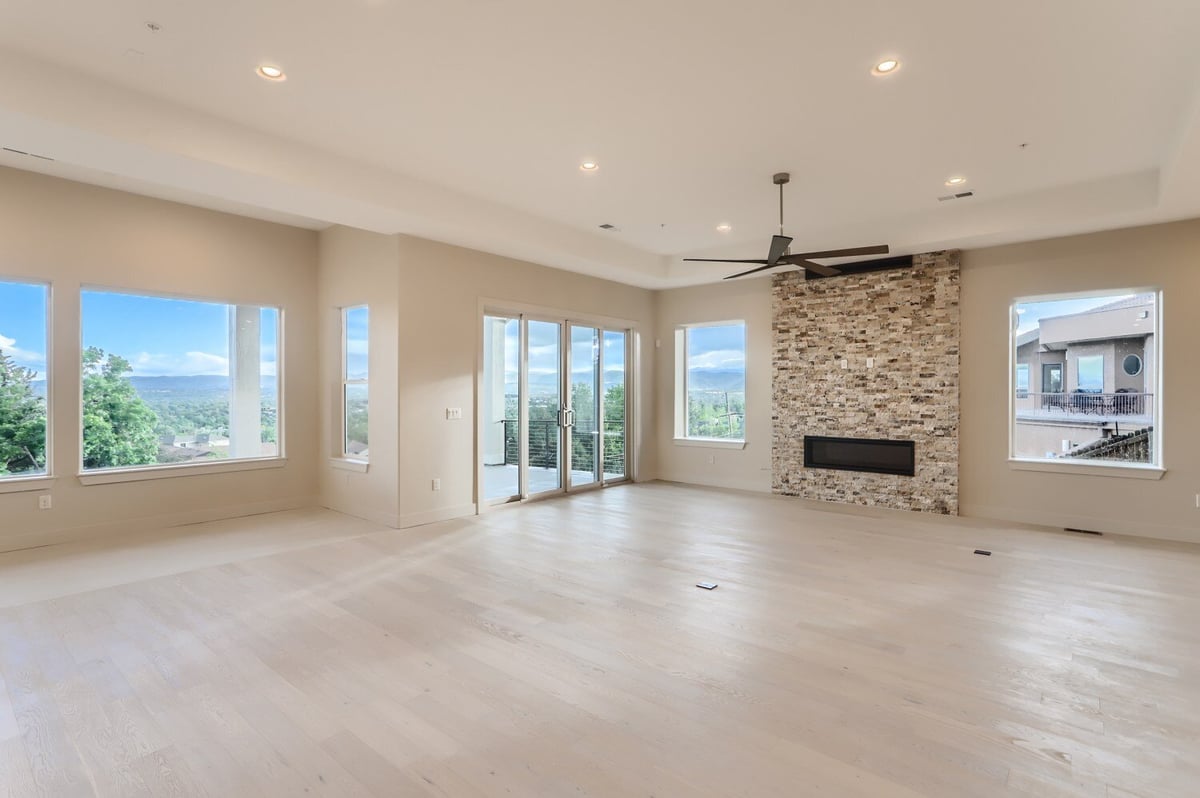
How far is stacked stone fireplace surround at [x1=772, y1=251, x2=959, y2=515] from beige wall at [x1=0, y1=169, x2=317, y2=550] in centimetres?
580

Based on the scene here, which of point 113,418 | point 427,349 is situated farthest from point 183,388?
point 427,349

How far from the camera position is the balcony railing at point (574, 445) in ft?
22.8

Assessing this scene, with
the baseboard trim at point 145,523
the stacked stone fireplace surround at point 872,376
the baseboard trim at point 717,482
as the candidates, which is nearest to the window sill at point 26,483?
the baseboard trim at point 145,523

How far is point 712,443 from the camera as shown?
27.4 ft

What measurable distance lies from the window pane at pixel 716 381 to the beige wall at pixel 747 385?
17cm

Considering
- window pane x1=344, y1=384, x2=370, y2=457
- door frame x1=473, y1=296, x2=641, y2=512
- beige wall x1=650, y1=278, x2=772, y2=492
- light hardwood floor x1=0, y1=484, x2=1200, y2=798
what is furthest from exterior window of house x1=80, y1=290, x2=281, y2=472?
beige wall x1=650, y1=278, x2=772, y2=492

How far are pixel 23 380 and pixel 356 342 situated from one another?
270 centimetres

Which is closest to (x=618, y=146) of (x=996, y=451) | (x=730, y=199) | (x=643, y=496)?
(x=730, y=199)

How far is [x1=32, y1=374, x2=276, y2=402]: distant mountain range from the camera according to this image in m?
5.72

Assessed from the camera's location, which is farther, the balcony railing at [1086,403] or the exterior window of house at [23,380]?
the balcony railing at [1086,403]

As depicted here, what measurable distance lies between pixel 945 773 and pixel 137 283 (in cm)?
695

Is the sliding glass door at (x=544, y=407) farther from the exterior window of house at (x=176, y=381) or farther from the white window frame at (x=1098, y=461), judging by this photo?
the white window frame at (x=1098, y=461)

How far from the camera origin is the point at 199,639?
10.4 ft

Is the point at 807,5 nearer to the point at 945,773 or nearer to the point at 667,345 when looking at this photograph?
the point at 945,773
